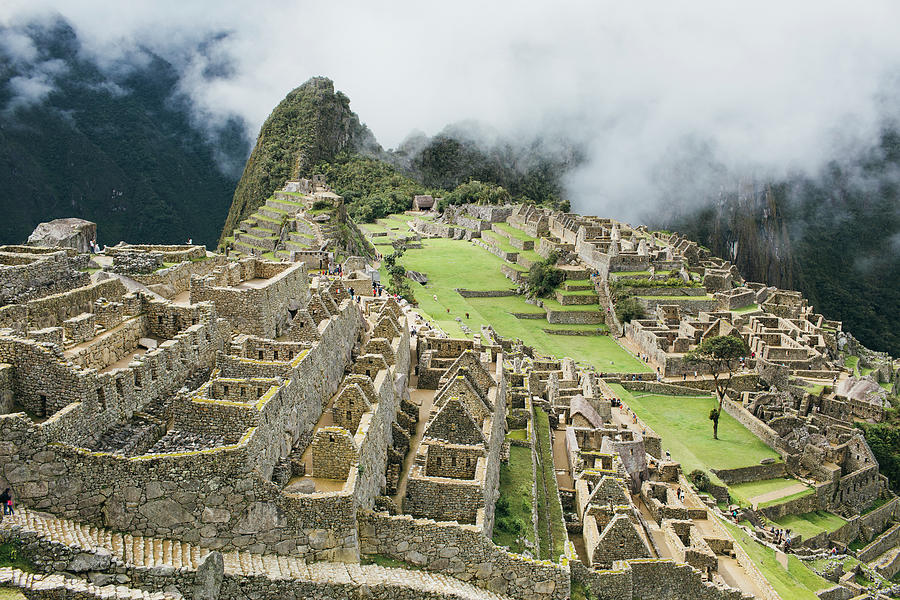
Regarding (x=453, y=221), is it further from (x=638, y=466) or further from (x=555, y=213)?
(x=638, y=466)

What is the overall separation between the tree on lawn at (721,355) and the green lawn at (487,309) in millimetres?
3341

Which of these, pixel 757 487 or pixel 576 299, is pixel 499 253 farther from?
pixel 757 487

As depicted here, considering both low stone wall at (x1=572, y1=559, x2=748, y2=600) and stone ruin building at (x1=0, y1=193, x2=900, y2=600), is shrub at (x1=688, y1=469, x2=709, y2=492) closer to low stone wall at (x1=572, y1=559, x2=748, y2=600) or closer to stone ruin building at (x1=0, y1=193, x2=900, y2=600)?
stone ruin building at (x1=0, y1=193, x2=900, y2=600)

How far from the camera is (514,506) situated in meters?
18.1

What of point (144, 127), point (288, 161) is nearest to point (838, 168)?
point (288, 161)

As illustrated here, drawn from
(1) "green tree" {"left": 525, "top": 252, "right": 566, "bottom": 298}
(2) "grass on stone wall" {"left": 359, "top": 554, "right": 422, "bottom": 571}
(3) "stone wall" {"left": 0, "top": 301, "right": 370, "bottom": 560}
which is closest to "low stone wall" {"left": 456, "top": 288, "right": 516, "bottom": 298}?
(1) "green tree" {"left": 525, "top": 252, "right": 566, "bottom": 298}

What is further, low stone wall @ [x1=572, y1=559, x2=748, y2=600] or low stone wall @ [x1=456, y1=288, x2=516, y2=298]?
low stone wall @ [x1=456, y1=288, x2=516, y2=298]

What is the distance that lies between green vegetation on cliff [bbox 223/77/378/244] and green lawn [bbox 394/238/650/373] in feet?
107

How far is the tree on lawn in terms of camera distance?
44562 mm

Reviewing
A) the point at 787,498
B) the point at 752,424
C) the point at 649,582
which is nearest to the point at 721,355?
the point at 752,424

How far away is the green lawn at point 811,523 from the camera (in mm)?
31016

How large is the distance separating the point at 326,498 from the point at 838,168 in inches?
7446

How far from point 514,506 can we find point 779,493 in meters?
19.9

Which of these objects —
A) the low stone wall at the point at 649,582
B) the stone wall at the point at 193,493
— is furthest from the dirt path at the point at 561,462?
the stone wall at the point at 193,493
